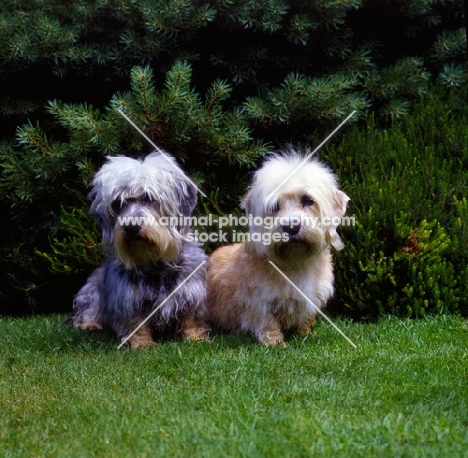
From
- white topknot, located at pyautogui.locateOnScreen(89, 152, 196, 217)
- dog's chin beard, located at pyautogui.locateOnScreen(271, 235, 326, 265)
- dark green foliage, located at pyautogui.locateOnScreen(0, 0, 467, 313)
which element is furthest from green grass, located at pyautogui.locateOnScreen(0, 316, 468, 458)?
dark green foliage, located at pyautogui.locateOnScreen(0, 0, 467, 313)

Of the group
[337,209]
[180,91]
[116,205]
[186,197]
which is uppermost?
[180,91]

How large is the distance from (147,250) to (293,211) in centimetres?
108

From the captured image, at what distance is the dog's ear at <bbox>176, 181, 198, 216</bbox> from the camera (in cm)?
512

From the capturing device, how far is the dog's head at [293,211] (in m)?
4.63

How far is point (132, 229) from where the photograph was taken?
4758 millimetres

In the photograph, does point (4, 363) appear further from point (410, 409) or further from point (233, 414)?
point (410, 409)

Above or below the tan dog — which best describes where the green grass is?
below

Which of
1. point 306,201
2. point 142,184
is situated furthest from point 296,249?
point 142,184

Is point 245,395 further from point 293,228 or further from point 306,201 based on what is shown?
point 306,201

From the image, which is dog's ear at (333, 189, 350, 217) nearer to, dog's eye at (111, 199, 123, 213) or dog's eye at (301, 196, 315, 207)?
dog's eye at (301, 196, 315, 207)

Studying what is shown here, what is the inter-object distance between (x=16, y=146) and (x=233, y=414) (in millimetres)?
4175

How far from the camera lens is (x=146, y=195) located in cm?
491

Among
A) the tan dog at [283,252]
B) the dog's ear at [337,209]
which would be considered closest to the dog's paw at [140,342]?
the tan dog at [283,252]

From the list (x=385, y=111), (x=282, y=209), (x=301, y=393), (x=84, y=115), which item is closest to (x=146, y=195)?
(x=282, y=209)
